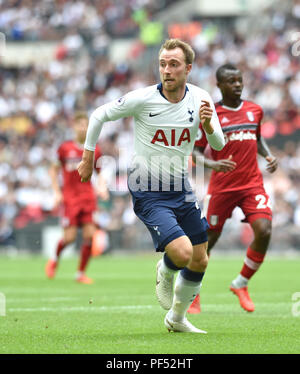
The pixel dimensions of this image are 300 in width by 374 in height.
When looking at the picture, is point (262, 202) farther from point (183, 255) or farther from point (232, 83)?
point (183, 255)

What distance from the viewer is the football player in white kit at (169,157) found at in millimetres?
7273

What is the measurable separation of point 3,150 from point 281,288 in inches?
694

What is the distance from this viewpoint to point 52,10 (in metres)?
34.2

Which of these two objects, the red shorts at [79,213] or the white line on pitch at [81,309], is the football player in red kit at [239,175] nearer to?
the white line on pitch at [81,309]

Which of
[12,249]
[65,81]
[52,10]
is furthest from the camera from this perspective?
[52,10]

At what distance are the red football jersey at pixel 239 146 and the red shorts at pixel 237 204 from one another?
0.23ft

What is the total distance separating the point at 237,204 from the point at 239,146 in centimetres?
64

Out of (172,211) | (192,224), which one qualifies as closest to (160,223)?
(172,211)

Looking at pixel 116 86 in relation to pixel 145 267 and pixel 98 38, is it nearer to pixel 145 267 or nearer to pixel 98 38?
pixel 98 38

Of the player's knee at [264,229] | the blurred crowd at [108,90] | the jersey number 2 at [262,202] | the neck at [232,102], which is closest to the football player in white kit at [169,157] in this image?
the player's knee at [264,229]

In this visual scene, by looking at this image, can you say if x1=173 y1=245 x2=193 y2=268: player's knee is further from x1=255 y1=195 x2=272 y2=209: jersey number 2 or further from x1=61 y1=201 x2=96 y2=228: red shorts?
x1=61 y1=201 x2=96 y2=228: red shorts

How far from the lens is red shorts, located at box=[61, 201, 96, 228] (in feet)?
47.0

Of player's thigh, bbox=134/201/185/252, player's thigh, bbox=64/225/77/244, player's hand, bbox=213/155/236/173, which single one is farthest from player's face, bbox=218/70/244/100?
player's thigh, bbox=64/225/77/244
